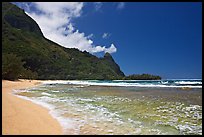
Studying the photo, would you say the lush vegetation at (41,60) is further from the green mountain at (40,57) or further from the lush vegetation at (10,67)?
the lush vegetation at (10,67)

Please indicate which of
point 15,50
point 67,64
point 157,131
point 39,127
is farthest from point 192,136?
point 67,64

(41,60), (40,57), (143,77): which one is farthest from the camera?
(143,77)

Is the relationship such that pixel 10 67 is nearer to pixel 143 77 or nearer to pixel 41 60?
pixel 41 60

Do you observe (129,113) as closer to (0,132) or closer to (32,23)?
(0,132)

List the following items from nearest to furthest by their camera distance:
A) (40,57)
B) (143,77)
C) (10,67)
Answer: (10,67), (40,57), (143,77)

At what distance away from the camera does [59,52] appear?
116 meters

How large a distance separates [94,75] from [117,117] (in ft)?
332

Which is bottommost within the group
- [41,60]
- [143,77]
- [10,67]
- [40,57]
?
[10,67]

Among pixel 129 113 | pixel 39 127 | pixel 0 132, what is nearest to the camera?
pixel 0 132

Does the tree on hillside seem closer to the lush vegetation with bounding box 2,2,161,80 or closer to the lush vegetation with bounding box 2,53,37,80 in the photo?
the lush vegetation with bounding box 2,53,37,80

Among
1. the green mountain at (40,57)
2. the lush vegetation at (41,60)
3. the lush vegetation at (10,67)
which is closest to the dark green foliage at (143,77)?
the lush vegetation at (41,60)

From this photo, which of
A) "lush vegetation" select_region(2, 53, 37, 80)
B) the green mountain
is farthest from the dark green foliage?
"lush vegetation" select_region(2, 53, 37, 80)

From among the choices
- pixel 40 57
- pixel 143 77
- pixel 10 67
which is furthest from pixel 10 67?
pixel 143 77

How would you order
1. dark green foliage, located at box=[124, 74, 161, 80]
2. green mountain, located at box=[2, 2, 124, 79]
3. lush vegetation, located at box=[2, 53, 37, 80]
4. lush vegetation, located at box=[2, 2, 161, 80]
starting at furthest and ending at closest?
dark green foliage, located at box=[124, 74, 161, 80], green mountain, located at box=[2, 2, 124, 79], lush vegetation, located at box=[2, 2, 161, 80], lush vegetation, located at box=[2, 53, 37, 80]
